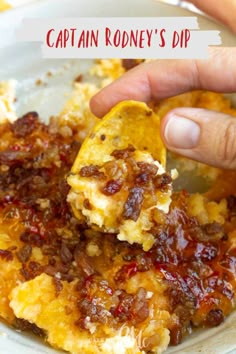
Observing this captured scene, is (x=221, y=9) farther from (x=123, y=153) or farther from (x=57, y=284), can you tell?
(x=57, y=284)

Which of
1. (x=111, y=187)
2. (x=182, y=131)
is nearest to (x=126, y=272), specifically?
(x=111, y=187)

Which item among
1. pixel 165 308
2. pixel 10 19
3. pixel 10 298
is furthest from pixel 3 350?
pixel 10 19

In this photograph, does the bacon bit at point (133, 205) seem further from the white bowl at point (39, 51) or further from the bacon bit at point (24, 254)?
the white bowl at point (39, 51)

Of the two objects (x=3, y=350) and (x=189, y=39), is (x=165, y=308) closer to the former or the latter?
(x=3, y=350)

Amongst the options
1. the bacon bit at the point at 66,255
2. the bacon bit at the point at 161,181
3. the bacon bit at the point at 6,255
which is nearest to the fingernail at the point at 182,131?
the bacon bit at the point at 161,181

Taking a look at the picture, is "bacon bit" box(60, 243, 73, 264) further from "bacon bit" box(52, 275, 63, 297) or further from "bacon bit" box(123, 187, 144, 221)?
"bacon bit" box(123, 187, 144, 221)

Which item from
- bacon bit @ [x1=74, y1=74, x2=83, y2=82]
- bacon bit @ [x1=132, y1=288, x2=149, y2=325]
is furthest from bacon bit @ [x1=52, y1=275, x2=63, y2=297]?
bacon bit @ [x1=74, y1=74, x2=83, y2=82]
